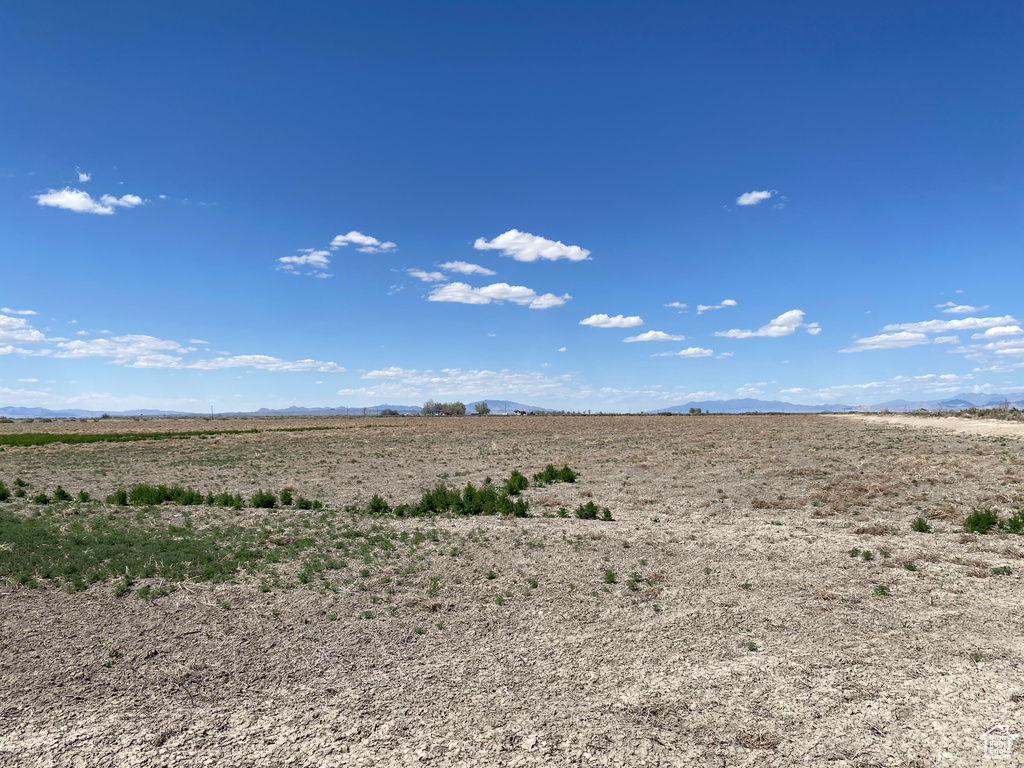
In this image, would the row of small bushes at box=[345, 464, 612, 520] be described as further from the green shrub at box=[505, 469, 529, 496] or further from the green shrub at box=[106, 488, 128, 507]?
the green shrub at box=[106, 488, 128, 507]

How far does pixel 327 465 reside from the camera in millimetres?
36312

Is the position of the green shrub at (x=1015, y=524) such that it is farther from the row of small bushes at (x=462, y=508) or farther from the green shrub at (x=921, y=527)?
the row of small bushes at (x=462, y=508)

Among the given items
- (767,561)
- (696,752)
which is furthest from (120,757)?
(767,561)

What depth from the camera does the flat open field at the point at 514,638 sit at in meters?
6.39

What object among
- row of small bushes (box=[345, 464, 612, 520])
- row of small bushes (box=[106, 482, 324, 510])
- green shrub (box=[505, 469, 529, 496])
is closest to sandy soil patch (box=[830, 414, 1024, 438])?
green shrub (box=[505, 469, 529, 496])

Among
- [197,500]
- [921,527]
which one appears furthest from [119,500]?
[921,527]

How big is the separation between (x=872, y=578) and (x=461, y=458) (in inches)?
1216

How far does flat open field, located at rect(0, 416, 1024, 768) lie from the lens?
6395 millimetres

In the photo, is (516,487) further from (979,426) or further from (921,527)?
(979,426)

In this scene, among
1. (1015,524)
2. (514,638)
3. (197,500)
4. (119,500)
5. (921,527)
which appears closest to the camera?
(514,638)

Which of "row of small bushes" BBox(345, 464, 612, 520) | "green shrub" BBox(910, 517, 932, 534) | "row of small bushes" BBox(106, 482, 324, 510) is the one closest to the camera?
"green shrub" BBox(910, 517, 932, 534)

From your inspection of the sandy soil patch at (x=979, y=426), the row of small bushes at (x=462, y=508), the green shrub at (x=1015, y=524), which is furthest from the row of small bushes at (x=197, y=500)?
the sandy soil patch at (x=979, y=426)

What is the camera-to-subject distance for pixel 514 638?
9.16m

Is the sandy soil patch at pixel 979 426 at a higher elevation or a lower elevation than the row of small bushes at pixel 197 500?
higher
